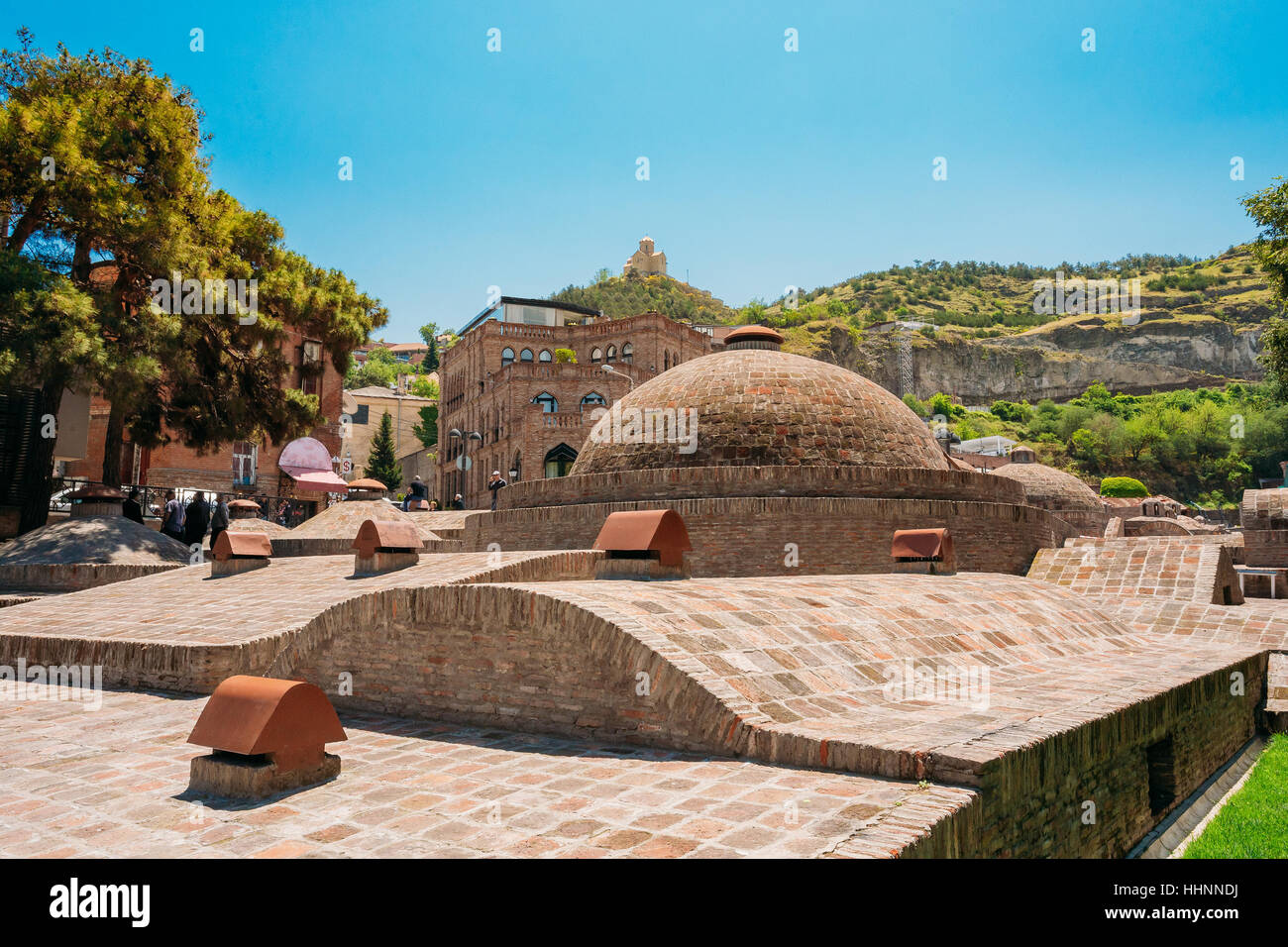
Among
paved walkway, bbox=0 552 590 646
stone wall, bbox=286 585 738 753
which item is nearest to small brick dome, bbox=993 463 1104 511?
paved walkway, bbox=0 552 590 646

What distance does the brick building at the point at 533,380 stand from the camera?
3703cm

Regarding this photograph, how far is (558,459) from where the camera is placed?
36.8m

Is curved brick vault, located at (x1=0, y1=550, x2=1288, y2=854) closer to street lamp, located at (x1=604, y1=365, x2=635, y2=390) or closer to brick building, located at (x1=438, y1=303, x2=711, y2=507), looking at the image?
brick building, located at (x1=438, y1=303, x2=711, y2=507)

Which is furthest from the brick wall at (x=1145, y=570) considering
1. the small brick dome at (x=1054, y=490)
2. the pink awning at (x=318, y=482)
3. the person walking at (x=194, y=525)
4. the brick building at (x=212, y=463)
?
the pink awning at (x=318, y=482)

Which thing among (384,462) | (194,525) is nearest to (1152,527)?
(194,525)

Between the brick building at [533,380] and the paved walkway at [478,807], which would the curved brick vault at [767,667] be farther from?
the brick building at [533,380]

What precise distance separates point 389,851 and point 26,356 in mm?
16091

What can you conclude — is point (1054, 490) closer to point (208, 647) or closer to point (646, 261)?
point (208, 647)

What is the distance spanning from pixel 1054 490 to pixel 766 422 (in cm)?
2347

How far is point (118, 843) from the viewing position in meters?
3.51

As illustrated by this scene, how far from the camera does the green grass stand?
20.6 feet

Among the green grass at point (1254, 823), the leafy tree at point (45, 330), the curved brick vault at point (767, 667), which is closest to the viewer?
the curved brick vault at point (767, 667)

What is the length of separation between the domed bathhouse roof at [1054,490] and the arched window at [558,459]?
1786cm
